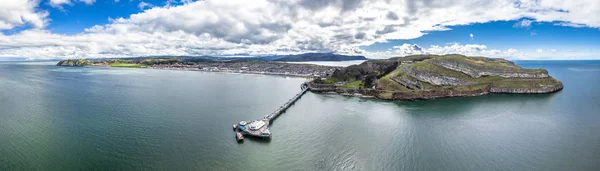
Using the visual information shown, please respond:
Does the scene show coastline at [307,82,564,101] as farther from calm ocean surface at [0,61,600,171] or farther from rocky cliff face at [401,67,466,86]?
rocky cliff face at [401,67,466,86]

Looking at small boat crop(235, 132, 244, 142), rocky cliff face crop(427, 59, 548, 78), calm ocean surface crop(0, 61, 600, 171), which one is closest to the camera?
calm ocean surface crop(0, 61, 600, 171)

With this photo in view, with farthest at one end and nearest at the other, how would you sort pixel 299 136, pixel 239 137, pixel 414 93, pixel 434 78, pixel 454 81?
pixel 434 78
pixel 454 81
pixel 414 93
pixel 299 136
pixel 239 137

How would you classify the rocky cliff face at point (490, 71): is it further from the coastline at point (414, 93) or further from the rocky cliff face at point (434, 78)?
the rocky cliff face at point (434, 78)

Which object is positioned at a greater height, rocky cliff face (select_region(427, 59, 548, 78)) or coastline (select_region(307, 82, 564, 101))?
rocky cliff face (select_region(427, 59, 548, 78))

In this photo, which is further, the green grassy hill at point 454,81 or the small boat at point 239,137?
the green grassy hill at point 454,81

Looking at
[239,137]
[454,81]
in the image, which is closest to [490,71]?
[454,81]

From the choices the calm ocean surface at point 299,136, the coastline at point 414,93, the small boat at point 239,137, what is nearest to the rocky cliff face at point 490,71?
the coastline at point 414,93

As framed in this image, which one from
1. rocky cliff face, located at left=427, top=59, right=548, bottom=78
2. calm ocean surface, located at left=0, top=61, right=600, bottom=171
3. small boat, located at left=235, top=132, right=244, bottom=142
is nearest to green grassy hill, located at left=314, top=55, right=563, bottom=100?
rocky cliff face, located at left=427, top=59, right=548, bottom=78

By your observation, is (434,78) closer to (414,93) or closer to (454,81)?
(454,81)
